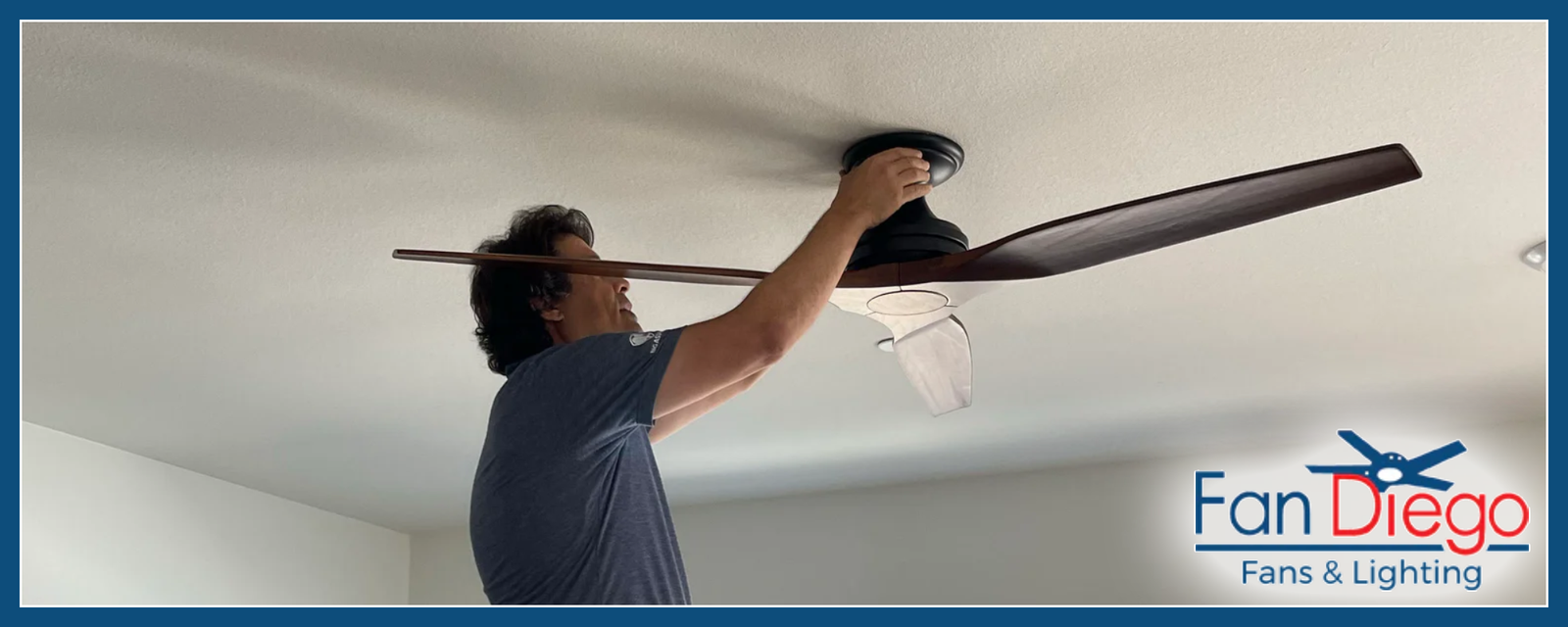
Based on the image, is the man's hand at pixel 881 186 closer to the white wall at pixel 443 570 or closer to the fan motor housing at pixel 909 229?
the fan motor housing at pixel 909 229

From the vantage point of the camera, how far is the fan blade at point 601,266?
4.95 ft

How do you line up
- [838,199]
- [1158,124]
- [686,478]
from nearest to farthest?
1. [838,199]
2. [1158,124]
3. [686,478]

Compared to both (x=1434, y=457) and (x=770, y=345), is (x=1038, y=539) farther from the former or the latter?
(x=770, y=345)

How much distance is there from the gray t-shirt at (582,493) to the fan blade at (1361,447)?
9.09ft

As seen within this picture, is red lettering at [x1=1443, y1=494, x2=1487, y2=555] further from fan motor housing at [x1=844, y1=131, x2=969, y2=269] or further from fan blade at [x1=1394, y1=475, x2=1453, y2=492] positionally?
fan motor housing at [x1=844, y1=131, x2=969, y2=269]

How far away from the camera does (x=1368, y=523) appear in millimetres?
3777

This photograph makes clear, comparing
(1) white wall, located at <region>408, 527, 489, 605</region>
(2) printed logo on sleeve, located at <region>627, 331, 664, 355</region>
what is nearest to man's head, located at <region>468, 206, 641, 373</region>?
(2) printed logo on sleeve, located at <region>627, 331, 664, 355</region>

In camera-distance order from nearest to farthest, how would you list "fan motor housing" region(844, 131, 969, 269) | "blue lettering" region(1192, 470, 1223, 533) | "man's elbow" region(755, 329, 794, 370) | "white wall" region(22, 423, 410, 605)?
1. "man's elbow" region(755, 329, 794, 370)
2. "fan motor housing" region(844, 131, 969, 269)
3. "white wall" region(22, 423, 410, 605)
4. "blue lettering" region(1192, 470, 1223, 533)

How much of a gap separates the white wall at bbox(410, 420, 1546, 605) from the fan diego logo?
32 millimetres

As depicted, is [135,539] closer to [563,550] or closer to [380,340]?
[380,340]

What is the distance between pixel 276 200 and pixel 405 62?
52cm

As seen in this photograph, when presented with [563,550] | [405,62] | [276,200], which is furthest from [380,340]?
[563,550]

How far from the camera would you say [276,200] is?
2057 mm

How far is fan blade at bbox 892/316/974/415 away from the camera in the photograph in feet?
5.87
